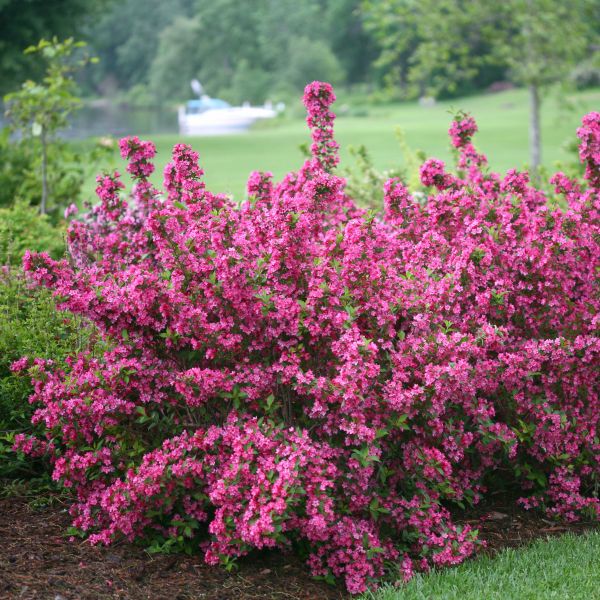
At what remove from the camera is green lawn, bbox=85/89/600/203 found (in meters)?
25.8

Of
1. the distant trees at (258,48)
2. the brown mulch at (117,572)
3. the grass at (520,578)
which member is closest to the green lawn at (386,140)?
the brown mulch at (117,572)

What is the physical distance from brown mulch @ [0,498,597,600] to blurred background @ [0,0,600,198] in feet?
15.9

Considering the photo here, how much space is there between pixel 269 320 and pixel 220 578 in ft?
3.70

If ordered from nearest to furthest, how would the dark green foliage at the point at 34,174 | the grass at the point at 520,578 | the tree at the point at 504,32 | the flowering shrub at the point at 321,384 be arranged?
A: the grass at the point at 520,578, the flowering shrub at the point at 321,384, the dark green foliage at the point at 34,174, the tree at the point at 504,32

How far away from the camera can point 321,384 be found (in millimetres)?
3844

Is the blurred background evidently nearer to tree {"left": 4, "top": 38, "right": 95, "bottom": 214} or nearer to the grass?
tree {"left": 4, "top": 38, "right": 95, "bottom": 214}

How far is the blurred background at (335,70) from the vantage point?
18984 millimetres

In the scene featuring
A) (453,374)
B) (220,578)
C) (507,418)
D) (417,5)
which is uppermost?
(417,5)

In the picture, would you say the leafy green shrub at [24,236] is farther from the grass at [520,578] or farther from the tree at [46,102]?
the grass at [520,578]

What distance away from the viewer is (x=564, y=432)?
182 inches

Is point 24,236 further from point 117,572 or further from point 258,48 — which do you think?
point 258,48

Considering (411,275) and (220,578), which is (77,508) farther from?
(411,275)

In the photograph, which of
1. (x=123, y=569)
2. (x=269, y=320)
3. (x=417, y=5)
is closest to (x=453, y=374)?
(x=269, y=320)

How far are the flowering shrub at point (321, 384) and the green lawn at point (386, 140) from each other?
1348cm
